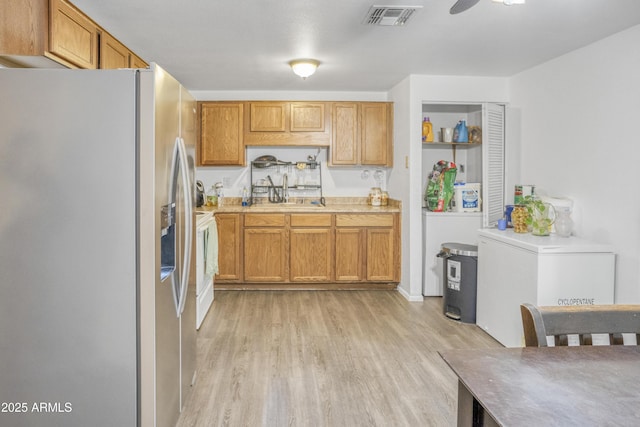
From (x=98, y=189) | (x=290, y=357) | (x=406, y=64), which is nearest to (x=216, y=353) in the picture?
(x=290, y=357)

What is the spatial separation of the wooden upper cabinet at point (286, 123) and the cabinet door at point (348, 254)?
45.2 inches

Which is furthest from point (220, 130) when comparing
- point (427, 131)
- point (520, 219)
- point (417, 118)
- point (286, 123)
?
point (520, 219)

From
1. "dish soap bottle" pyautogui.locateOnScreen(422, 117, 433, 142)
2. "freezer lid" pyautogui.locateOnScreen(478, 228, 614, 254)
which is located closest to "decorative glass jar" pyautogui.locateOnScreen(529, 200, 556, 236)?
"freezer lid" pyautogui.locateOnScreen(478, 228, 614, 254)

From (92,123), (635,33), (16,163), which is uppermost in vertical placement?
(635,33)

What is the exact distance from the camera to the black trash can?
158 inches

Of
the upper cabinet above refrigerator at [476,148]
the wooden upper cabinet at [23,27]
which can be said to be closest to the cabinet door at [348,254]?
the upper cabinet above refrigerator at [476,148]

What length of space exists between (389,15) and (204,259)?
2478mm

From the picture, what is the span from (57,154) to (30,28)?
39.2 inches

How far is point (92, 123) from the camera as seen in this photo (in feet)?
6.17

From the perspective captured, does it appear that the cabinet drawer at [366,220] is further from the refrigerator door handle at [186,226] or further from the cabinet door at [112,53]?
the refrigerator door handle at [186,226]

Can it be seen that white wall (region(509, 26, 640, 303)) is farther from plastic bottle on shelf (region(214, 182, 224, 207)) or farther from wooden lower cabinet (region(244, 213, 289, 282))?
plastic bottle on shelf (region(214, 182, 224, 207))

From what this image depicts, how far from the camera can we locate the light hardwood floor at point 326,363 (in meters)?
2.45

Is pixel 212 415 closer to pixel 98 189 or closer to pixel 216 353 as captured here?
pixel 216 353

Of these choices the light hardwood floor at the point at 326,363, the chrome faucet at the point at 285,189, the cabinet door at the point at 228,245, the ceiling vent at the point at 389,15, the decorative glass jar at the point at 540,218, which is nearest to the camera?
the light hardwood floor at the point at 326,363
